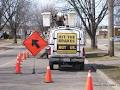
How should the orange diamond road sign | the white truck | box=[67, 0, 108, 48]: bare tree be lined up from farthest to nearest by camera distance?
box=[67, 0, 108, 48]: bare tree, the white truck, the orange diamond road sign

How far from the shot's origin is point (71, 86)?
1609 cm

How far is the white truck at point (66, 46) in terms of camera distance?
945 inches

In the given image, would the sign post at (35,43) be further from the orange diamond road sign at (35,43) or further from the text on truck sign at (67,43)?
the text on truck sign at (67,43)

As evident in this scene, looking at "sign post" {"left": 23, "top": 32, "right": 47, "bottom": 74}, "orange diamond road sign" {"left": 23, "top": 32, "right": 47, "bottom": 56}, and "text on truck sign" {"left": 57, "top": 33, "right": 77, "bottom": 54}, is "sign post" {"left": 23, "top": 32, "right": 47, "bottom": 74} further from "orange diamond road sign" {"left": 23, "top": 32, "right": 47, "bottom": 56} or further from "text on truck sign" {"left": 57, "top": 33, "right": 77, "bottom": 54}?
"text on truck sign" {"left": 57, "top": 33, "right": 77, "bottom": 54}

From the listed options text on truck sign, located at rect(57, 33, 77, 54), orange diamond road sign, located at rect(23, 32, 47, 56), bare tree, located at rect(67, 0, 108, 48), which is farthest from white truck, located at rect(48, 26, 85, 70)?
bare tree, located at rect(67, 0, 108, 48)

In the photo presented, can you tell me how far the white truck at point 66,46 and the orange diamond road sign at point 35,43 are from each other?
278 centimetres

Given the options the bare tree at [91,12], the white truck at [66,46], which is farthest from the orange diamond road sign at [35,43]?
the bare tree at [91,12]

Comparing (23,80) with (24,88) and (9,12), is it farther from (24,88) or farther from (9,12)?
(9,12)

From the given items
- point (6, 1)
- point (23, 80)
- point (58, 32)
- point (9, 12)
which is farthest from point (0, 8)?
point (23, 80)

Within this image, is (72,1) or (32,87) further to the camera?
(72,1)

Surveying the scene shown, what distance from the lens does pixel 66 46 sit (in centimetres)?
2409

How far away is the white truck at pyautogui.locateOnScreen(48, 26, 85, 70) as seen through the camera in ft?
78.7

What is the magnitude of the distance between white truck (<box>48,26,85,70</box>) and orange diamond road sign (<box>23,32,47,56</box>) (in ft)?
9.13

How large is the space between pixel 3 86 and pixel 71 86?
2.44 m
